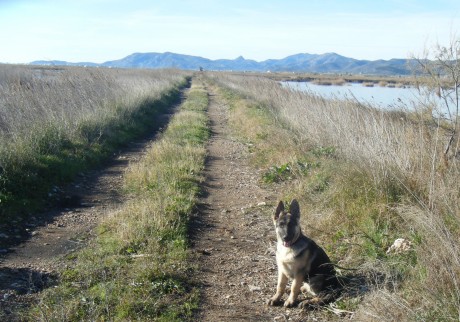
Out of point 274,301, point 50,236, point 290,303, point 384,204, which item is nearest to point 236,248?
point 274,301

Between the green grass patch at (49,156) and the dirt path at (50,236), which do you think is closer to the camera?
the dirt path at (50,236)

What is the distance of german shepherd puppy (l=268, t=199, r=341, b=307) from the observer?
4656 mm

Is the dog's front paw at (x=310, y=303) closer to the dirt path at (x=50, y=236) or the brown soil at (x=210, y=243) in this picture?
the brown soil at (x=210, y=243)

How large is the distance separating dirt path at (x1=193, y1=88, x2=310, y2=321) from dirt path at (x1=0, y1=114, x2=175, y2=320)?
1733mm

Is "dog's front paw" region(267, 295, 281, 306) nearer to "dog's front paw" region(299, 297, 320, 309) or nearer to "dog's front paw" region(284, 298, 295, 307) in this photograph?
"dog's front paw" region(284, 298, 295, 307)

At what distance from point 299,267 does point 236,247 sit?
5.97ft

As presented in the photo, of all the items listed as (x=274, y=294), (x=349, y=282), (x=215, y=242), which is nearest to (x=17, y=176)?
(x=215, y=242)

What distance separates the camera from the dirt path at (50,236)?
487 centimetres

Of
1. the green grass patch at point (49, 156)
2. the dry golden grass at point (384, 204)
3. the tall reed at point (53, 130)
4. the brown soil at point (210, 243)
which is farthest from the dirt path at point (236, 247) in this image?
the tall reed at point (53, 130)

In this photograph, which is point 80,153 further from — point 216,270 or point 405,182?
point 405,182

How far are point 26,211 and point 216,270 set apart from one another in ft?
12.1

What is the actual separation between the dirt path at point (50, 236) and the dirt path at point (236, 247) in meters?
1.73

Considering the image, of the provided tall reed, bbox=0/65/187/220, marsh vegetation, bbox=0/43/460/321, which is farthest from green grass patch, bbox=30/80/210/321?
tall reed, bbox=0/65/187/220

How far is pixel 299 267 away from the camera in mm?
4645
